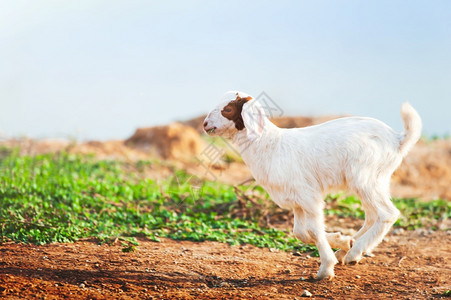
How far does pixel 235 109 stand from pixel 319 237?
5.15 feet

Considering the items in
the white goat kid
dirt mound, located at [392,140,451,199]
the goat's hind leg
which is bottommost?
dirt mound, located at [392,140,451,199]

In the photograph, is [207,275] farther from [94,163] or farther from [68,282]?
[94,163]

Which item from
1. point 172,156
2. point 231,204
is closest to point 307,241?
point 231,204

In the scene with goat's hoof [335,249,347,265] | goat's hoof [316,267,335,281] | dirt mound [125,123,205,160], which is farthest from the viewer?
dirt mound [125,123,205,160]

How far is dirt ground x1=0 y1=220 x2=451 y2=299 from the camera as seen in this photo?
498 centimetres

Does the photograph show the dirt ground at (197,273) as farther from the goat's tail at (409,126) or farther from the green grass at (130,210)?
the goat's tail at (409,126)

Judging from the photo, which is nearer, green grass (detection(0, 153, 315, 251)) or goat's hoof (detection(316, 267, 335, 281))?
goat's hoof (detection(316, 267, 335, 281))

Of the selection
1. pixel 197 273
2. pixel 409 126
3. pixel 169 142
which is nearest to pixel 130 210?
pixel 197 273

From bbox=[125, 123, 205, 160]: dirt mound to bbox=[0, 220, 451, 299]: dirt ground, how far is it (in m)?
9.36

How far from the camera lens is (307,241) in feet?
18.0

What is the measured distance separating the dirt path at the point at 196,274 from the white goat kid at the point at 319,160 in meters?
0.45

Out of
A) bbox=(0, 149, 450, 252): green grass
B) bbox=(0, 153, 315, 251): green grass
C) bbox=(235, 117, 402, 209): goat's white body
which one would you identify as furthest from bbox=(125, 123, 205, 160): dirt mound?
bbox=(235, 117, 402, 209): goat's white body

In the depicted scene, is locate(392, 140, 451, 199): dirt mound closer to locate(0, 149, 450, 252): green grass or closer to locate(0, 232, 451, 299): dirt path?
locate(0, 149, 450, 252): green grass

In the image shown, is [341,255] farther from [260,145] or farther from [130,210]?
[130,210]
